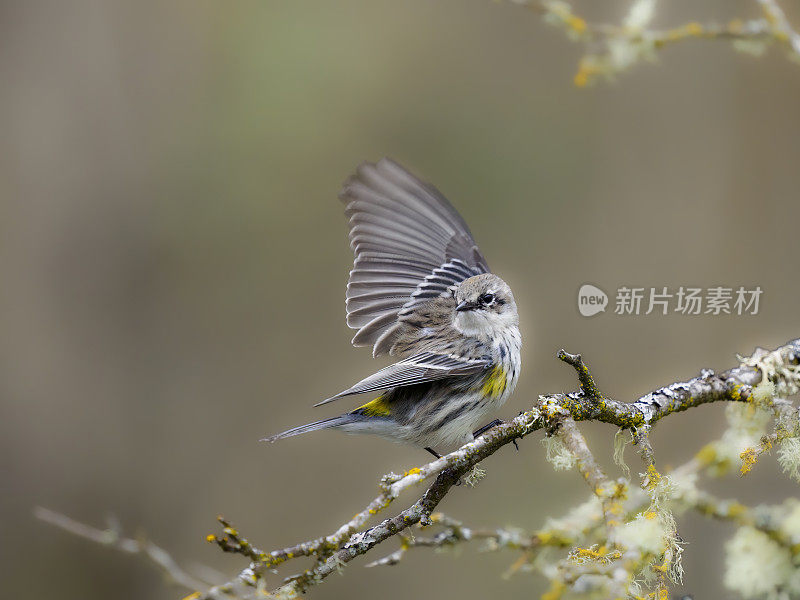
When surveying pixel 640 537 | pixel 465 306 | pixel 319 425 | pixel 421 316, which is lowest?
pixel 640 537

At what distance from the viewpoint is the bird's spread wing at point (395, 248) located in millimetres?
4263

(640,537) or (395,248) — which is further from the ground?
(395,248)

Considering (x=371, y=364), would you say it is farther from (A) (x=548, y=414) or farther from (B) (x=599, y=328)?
(A) (x=548, y=414)

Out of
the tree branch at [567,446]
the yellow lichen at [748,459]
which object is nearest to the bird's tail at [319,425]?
the tree branch at [567,446]

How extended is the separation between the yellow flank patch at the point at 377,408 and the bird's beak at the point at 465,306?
1.82ft

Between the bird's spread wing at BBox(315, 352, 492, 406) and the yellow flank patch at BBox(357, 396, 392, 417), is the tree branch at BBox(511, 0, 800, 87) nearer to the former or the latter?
the bird's spread wing at BBox(315, 352, 492, 406)

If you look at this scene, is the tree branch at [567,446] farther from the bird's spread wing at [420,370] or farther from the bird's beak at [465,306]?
the bird's beak at [465,306]

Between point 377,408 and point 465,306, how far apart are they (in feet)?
2.08

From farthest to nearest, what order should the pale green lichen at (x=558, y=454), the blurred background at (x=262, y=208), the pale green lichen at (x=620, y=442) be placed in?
1. the blurred background at (x=262, y=208)
2. the pale green lichen at (x=620, y=442)
3. the pale green lichen at (x=558, y=454)

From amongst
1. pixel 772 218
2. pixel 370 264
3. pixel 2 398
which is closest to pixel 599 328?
pixel 772 218

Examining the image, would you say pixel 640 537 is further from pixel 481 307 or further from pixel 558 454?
pixel 481 307

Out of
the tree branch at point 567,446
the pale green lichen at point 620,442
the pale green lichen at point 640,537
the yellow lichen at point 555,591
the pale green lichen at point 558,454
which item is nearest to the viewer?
the yellow lichen at point 555,591

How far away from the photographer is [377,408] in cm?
392

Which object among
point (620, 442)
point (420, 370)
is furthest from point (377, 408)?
point (620, 442)
